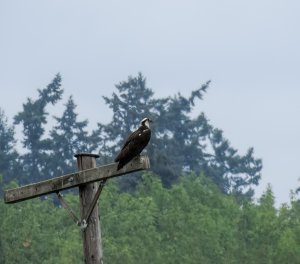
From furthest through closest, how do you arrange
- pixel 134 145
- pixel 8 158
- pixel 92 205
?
1. pixel 8 158
2. pixel 134 145
3. pixel 92 205

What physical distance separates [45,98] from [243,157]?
17.6 m

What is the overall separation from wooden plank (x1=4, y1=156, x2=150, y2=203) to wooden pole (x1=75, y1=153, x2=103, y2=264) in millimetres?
137

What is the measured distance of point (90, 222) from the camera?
59.2 feet

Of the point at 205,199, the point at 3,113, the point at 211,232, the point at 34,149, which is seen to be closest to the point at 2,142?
the point at 34,149

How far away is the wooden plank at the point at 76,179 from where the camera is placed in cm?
1783

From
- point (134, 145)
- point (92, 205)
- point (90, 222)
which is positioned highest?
point (134, 145)

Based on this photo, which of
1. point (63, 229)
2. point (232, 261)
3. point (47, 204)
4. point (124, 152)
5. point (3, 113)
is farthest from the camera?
point (3, 113)

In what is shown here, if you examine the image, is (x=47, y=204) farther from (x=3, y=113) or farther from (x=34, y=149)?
(x=3, y=113)

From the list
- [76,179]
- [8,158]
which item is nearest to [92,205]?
[76,179]

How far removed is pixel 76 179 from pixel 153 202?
76230mm

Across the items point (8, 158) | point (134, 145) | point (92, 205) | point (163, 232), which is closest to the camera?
point (92, 205)

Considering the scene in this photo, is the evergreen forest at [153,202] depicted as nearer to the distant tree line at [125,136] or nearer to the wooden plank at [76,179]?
the distant tree line at [125,136]

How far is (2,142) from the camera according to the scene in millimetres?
134500

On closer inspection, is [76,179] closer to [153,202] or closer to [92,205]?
[92,205]
